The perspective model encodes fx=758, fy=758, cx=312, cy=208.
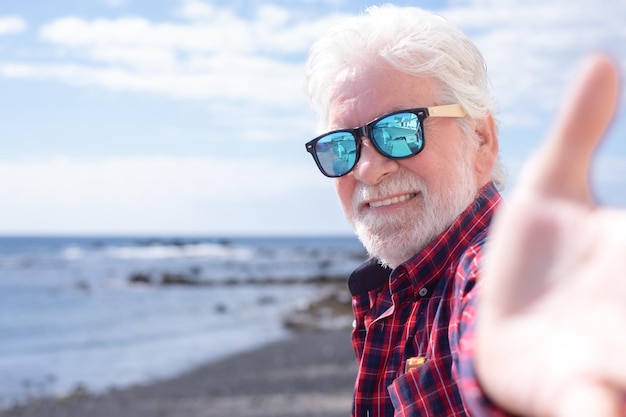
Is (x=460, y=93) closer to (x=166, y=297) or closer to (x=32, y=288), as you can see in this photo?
(x=166, y=297)

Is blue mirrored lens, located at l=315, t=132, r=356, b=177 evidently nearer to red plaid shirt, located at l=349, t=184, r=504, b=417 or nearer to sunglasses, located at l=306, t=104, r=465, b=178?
sunglasses, located at l=306, t=104, r=465, b=178

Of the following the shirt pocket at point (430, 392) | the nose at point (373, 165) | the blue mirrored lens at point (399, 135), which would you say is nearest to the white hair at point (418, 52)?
the blue mirrored lens at point (399, 135)

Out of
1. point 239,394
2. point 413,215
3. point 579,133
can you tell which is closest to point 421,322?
point 413,215

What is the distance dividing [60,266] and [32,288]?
18552 mm

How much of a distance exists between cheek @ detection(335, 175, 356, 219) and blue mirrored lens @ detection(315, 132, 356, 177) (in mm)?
37

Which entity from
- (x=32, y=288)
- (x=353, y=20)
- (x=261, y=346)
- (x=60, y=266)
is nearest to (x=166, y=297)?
(x=32, y=288)

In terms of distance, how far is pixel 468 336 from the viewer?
1.42 m

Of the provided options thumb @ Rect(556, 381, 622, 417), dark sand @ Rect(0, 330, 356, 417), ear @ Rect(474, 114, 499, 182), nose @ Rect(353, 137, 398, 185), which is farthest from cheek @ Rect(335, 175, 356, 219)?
dark sand @ Rect(0, 330, 356, 417)

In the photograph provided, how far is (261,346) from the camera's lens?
17.5m

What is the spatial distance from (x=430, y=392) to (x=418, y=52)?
0.99 metres

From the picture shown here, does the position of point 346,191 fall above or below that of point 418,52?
below

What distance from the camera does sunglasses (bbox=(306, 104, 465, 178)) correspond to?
2201mm

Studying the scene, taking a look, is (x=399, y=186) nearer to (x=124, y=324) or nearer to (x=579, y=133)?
(x=579, y=133)

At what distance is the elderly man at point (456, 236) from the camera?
1.02 meters
